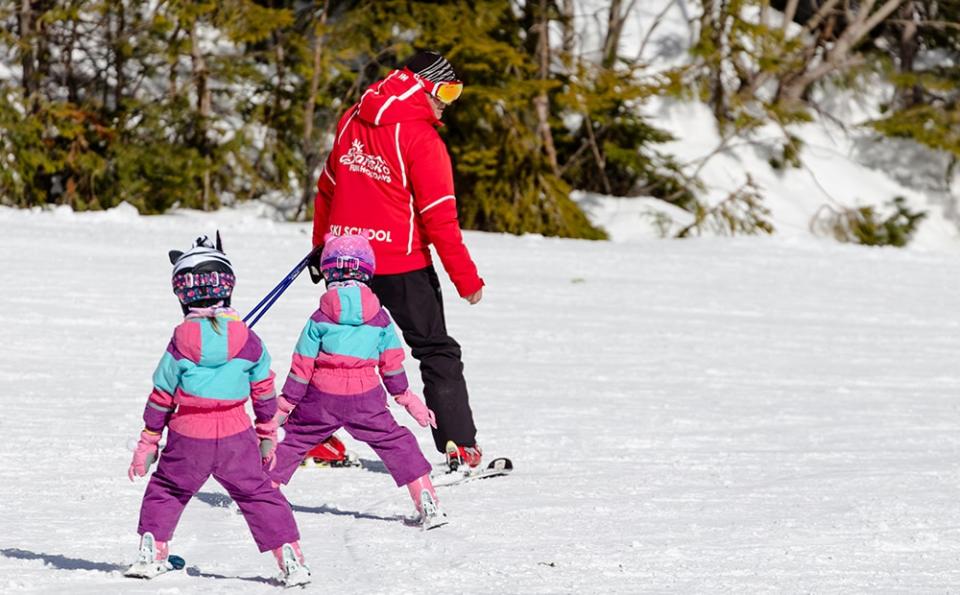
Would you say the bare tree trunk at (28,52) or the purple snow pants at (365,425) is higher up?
the bare tree trunk at (28,52)

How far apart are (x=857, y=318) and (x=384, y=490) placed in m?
6.23

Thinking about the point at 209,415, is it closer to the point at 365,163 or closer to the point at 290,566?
the point at 290,566

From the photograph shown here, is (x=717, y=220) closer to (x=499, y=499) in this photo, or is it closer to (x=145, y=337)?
(x=145, y=337)

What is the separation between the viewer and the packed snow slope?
13.6ft

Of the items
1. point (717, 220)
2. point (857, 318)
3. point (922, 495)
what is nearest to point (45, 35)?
point (717, 220)

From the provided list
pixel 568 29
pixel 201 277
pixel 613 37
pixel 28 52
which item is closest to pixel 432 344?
pixel 201 277

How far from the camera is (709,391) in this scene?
7.81 m

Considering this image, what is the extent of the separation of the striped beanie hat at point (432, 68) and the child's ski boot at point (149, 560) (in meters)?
2.13

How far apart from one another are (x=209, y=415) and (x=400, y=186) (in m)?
1.63

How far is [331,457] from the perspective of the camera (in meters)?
5.63

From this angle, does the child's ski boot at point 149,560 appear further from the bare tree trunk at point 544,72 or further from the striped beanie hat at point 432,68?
the bare tree trunk at point 544,72

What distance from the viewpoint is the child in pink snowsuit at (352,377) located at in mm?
4492

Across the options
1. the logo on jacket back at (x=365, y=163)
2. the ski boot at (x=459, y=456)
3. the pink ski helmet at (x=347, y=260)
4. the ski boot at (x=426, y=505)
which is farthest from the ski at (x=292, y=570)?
the logo on jacket back at (x=365, y=163)

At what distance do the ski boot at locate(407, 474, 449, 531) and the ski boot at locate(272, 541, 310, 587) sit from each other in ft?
2.61
